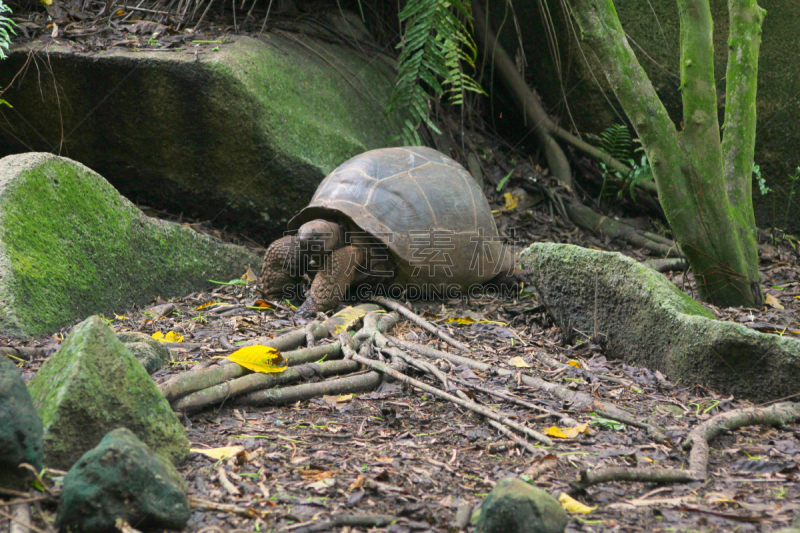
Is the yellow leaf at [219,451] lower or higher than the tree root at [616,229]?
higher

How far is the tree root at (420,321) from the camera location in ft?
10.9

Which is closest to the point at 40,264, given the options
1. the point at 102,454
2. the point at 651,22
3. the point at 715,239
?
the point at 102,454

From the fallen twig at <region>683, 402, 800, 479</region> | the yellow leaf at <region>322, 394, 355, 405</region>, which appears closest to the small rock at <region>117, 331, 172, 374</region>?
the yellow leaf at <region>322, 394, 355, 405</region>

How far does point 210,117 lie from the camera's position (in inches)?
190

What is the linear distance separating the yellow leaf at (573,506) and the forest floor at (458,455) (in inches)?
0.7

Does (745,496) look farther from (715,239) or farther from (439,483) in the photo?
(715,239)

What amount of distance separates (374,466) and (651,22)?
5752 millimetres

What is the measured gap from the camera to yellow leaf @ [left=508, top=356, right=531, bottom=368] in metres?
3.06

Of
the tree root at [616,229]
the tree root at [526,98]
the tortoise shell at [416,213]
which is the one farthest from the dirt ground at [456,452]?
→ the tree root at [526,98]

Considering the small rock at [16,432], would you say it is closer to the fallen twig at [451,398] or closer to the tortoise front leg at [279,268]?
the fallen twig at [451,398]

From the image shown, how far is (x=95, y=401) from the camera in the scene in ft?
5.69

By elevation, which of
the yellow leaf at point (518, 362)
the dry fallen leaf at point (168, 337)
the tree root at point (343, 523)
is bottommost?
the dry fallen leaf at point (168, 337)

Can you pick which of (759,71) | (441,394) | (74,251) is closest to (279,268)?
(74,251)

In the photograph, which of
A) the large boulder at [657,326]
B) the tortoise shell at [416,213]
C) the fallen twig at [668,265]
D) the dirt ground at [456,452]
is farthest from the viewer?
the fallen twig at [668,265]
